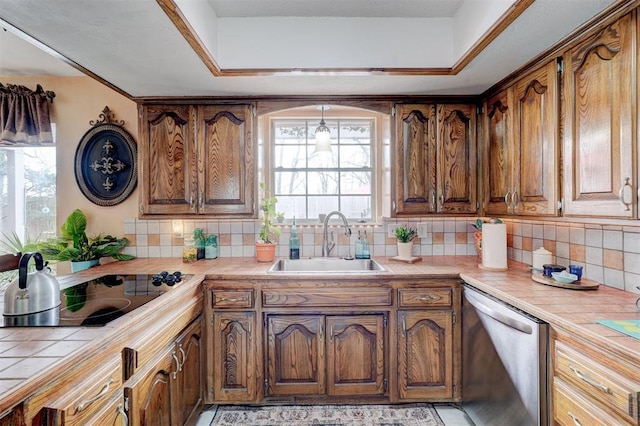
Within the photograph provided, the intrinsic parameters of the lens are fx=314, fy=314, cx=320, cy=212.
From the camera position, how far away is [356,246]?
8.18 feet

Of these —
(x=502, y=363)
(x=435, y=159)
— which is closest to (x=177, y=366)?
(x=502, y=363)

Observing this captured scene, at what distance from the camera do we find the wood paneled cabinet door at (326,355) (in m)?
1.97

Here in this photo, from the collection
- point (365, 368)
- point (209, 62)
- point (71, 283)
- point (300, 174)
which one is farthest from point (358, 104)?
point (71, 283)

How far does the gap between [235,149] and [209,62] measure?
2.17 ft

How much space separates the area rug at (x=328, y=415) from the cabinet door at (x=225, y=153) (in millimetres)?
1335

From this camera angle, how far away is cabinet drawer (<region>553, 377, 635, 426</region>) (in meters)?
1.02

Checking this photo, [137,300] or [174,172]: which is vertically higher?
[174,172]

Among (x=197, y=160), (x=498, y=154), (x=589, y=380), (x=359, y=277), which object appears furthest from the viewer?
(x=197, y=160)

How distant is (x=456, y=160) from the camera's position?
2.31 meters

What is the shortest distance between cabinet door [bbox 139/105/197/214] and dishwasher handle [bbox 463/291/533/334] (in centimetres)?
194

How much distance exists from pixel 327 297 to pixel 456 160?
137 cm

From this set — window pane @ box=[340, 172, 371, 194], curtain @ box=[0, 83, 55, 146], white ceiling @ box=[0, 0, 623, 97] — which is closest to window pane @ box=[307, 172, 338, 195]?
window pane @ box=[340, 172, 371, 194]

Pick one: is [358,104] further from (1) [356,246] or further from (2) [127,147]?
(2) [127,147]

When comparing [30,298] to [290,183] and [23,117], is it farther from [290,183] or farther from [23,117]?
[23,117]
